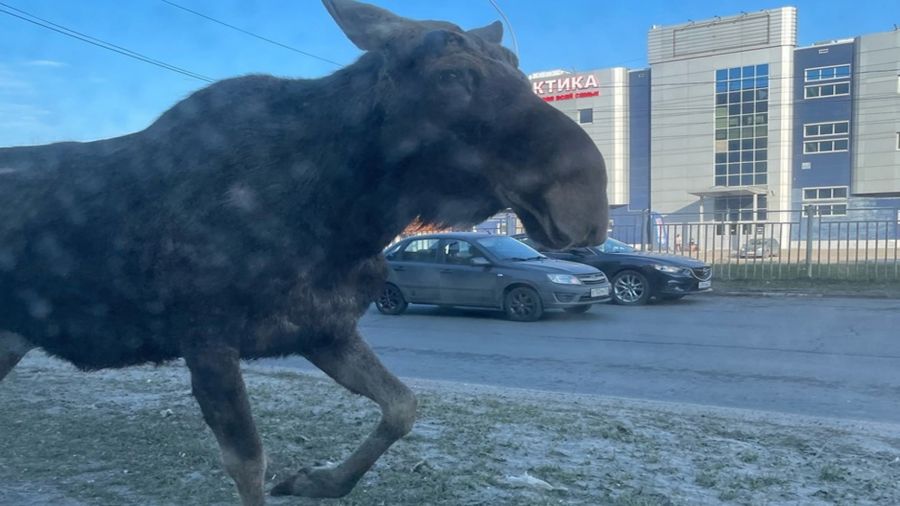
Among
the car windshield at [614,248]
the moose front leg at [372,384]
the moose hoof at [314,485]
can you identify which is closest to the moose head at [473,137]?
the moose front leg at [372,384]

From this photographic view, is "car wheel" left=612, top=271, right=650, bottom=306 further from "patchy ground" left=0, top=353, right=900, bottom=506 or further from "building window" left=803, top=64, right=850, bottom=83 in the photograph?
"building window" left=803, top=64, right=850, bottom=83

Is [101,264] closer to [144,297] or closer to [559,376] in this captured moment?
[144,297]

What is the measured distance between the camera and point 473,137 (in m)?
2.82

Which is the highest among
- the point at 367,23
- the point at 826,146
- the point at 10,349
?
the point at 826,146

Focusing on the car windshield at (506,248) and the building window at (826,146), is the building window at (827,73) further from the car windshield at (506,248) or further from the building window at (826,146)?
the car windshield at (506,248)

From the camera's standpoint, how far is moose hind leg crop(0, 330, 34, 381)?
3.61 metres

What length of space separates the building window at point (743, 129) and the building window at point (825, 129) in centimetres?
245

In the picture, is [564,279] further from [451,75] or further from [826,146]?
[826,146]

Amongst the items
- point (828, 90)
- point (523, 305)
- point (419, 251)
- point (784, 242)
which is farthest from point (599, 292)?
point (828, 90)

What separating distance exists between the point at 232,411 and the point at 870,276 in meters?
20.1

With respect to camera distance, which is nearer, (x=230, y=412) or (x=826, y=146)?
(x=230, y=412)

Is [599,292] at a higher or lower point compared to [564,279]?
lower

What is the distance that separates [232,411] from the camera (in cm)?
307

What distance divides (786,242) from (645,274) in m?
5.73
